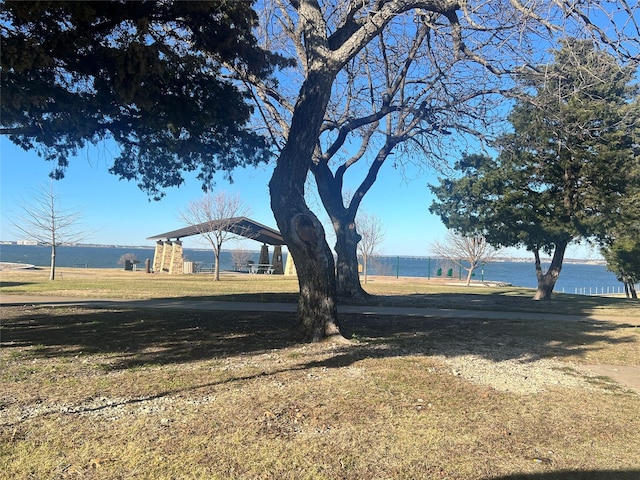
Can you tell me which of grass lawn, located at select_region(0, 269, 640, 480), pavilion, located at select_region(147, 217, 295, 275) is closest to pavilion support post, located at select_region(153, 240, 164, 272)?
pavilion, located at select_region(147, 217, 295, 275)

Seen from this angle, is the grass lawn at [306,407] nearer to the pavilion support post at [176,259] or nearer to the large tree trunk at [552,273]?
the large tree trunk at [552,273]

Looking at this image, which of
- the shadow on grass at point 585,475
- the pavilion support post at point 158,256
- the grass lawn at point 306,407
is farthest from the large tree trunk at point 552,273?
the pavilion support post at point 158,256

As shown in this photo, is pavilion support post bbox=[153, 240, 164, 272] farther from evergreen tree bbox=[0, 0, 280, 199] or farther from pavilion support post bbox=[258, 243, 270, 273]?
evergreen tree bbox=[0, 0, 280, 199]

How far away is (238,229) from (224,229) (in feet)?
3.62

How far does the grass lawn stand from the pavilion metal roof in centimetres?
2448

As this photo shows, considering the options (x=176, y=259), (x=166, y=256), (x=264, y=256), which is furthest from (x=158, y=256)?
(x=264, y=256)

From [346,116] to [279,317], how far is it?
23.1ft

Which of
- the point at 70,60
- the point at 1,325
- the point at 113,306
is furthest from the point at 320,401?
the point at 113,306

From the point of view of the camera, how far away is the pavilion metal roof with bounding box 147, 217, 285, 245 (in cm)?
3331

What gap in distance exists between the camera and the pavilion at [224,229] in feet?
110

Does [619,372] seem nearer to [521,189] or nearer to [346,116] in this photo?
[346,116]

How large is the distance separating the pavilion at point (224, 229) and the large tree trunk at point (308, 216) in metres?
24.9

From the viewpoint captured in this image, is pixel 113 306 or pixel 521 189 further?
pixel 521 189

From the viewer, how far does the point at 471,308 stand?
47.4 ft
